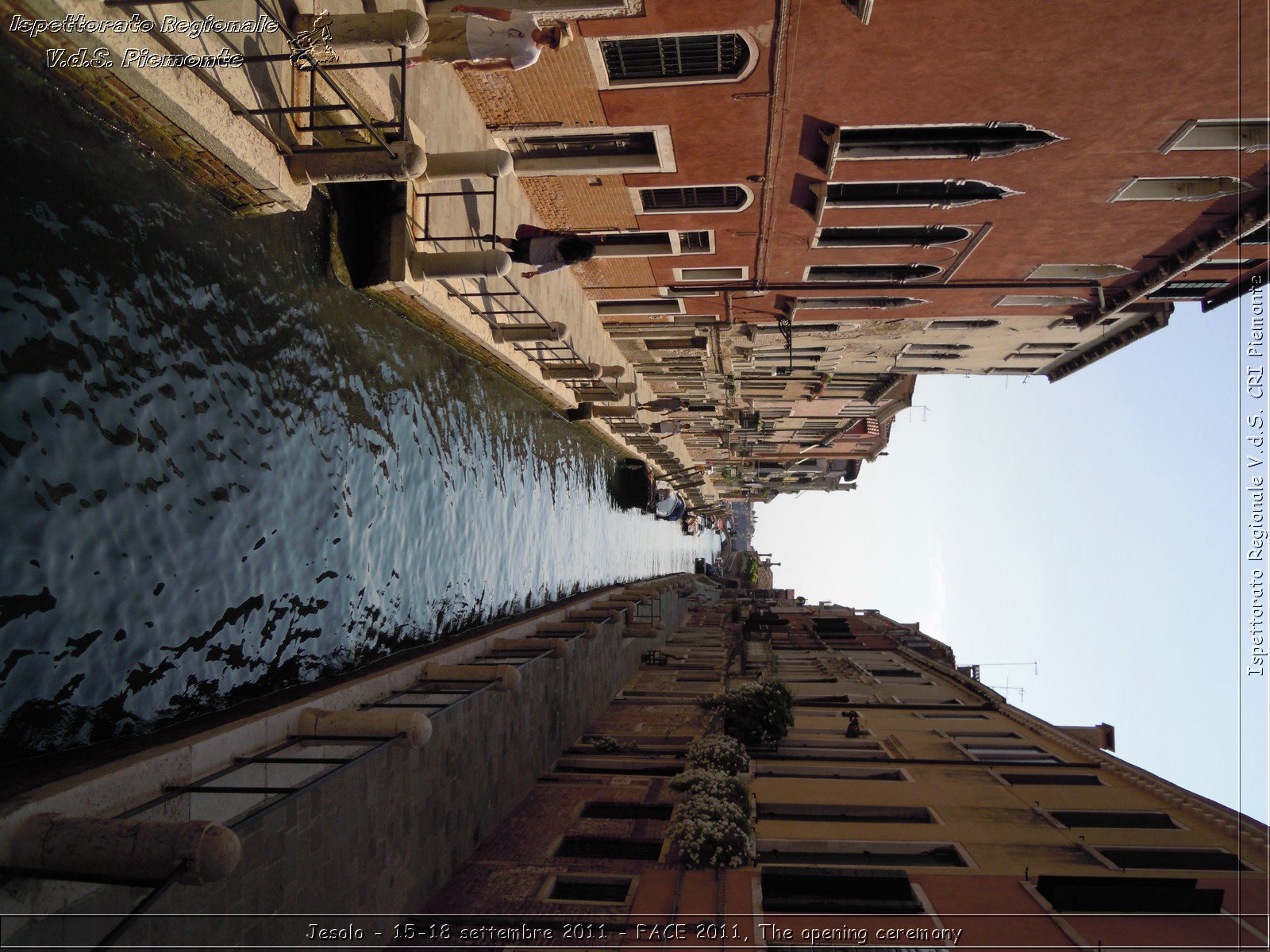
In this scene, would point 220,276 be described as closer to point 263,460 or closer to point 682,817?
point 263,460

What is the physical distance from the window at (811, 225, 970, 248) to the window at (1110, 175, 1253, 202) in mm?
3525

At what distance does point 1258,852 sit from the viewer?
39.8ft

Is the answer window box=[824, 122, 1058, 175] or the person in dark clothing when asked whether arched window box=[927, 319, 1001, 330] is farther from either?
the person in dark clothing

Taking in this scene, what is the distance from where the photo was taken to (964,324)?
23312mm

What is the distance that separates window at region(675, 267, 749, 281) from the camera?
1997 cm

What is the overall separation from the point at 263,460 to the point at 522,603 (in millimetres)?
10370

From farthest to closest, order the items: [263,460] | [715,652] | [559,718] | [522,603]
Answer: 1. [715,652]
2. [522,603]
3. [559,718]
4. [263,460]

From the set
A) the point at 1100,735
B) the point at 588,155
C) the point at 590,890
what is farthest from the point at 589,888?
the point at 1100,735

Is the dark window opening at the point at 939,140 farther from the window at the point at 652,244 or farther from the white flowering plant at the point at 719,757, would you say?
the white flowering plant at the point at 719,757

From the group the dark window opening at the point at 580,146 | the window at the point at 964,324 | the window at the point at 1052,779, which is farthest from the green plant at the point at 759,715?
the dark window opening at the point at 580,146

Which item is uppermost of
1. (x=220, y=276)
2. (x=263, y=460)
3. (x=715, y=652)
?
(x=220, y=276)

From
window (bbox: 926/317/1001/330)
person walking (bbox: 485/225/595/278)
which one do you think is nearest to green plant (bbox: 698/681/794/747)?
person walking (bbox: 485/225/595/278)

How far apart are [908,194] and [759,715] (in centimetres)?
1249

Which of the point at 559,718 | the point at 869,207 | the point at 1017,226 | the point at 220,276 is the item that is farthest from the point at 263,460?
the point at 1017,226
